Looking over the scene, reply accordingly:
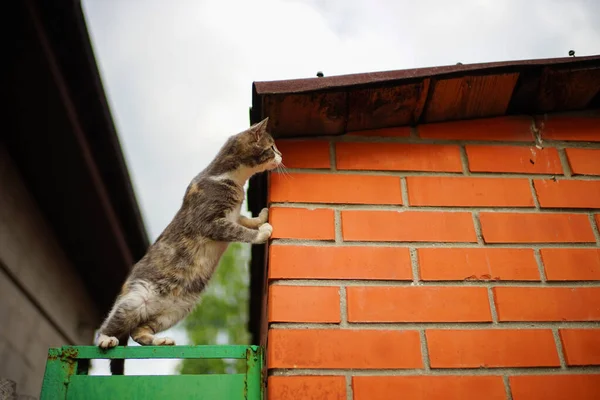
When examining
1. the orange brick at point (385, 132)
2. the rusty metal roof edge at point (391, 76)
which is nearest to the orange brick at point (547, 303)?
the orange brick at point (385, 132)

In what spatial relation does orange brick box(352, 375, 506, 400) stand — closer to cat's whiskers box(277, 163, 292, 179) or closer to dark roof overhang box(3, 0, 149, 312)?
cat's whiskers box(277, 163, 292, 179)

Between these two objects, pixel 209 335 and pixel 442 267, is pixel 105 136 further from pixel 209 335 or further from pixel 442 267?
pixel 209 335

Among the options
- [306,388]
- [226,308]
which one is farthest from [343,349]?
[226,308]

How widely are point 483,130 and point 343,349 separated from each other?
1073 mm

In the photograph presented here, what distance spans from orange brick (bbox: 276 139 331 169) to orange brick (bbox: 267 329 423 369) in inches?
25.1

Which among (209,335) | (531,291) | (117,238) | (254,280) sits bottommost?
(531,291)

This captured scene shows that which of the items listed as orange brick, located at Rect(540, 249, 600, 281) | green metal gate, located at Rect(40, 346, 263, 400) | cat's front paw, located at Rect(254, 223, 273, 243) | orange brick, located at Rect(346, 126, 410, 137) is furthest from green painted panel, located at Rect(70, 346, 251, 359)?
orange brick, located at Rect(540, 249, 600, 281)

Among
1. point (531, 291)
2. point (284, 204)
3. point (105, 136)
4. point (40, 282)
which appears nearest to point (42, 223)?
point (40, 282)

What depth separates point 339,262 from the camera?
158 centimetres

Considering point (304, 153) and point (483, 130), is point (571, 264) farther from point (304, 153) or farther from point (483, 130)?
point (304, 153)

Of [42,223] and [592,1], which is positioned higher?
[592,1]

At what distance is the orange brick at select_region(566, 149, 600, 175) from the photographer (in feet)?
6.00

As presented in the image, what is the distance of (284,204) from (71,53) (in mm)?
1405

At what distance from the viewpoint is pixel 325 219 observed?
166 cm
